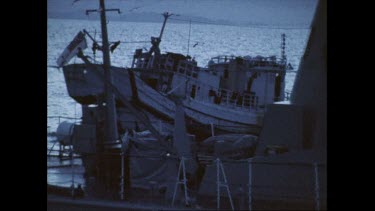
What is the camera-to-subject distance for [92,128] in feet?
26.8

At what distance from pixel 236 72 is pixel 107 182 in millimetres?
14781

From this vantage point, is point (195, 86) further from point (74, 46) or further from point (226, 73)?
point (74, 46)

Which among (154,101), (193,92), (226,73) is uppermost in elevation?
(226,73)

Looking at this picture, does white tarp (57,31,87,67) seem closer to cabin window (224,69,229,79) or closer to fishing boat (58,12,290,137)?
fishing boat (58,12,290,137)

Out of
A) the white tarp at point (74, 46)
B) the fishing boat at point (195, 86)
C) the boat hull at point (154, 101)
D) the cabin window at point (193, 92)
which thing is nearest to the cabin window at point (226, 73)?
the fishing boat at point (195, 86)

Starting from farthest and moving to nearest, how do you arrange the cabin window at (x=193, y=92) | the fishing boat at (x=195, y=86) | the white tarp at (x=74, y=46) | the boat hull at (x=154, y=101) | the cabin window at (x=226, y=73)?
the cabin window at (x=226, y=73) < the cabin window at (x=193, y=92) < the fishing boat at (x=195, y=86) < the boat hull at (x=154, y=101) < the white tarp at (x=74, y=46)

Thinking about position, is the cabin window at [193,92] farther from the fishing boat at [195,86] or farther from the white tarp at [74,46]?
the white tarp at [74,46]

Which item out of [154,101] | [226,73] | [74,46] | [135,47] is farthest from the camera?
[135,47]

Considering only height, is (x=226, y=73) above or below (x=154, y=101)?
above

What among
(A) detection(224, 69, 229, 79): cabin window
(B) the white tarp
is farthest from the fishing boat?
(B) the white tarp

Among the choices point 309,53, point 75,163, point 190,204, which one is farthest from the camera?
point 75,163

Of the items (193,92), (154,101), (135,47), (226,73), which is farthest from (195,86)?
(135,47)
